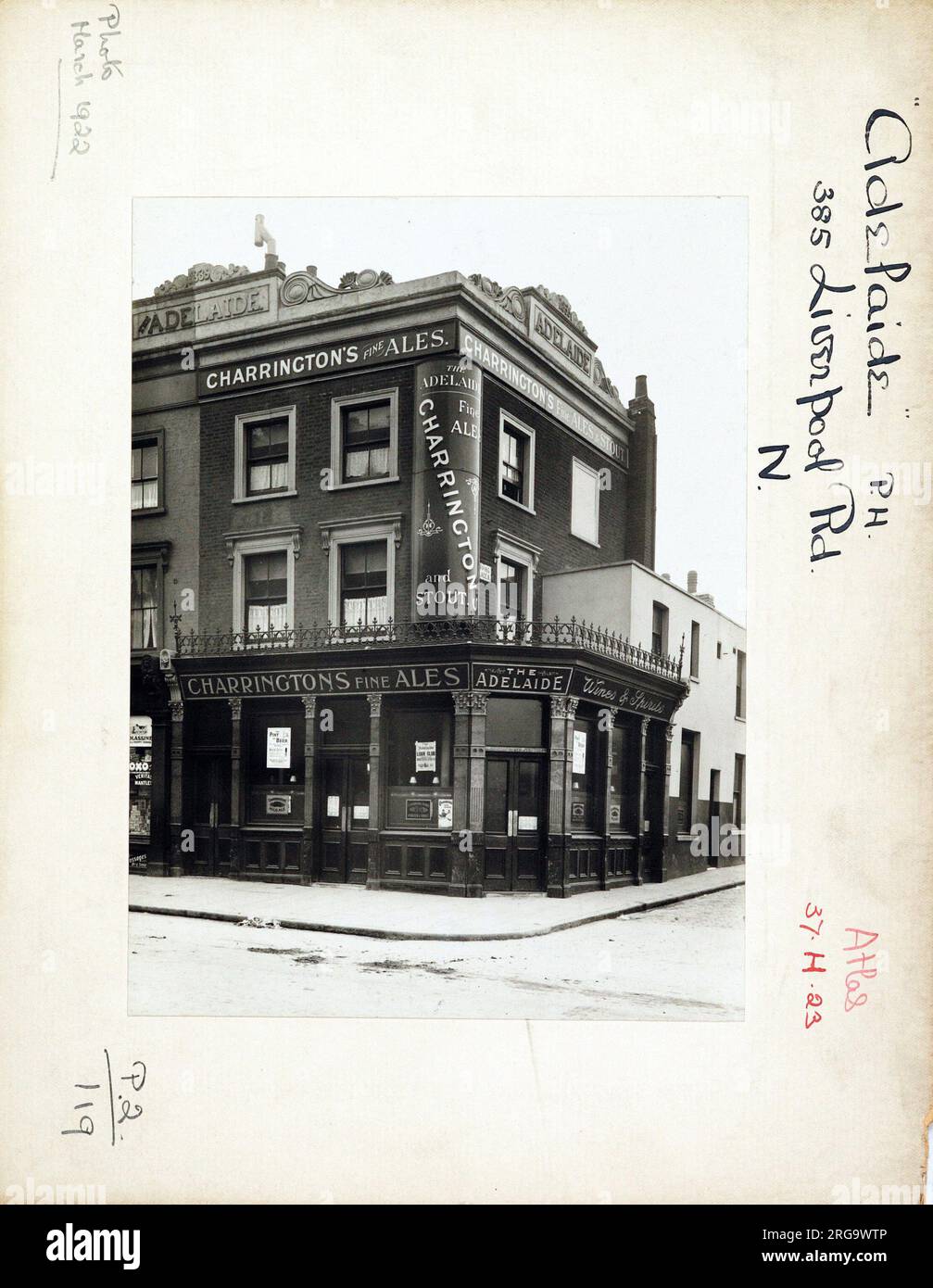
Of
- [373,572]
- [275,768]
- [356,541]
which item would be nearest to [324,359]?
[356,541]

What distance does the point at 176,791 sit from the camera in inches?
231

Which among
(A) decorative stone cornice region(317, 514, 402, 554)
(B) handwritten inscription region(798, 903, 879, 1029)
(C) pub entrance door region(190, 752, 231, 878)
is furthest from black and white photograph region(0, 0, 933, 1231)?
(A) decorative stone cornice region(317, 514, 402, 554)

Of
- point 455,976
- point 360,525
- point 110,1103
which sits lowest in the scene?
point 110,1103

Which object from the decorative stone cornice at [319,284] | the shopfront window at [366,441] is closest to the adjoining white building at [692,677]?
the shopfront window at [366,441]

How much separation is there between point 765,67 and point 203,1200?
746cm

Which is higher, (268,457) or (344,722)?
(268,457)

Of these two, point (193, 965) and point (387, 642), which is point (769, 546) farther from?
point (193, 965)

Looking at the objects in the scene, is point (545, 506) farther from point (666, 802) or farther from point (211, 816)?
point (211, 816)

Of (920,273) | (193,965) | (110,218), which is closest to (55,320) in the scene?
(110,218)

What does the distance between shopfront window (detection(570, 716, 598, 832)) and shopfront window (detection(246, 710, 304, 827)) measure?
219cm

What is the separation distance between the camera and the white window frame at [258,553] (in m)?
6.22

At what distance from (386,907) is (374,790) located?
85cm

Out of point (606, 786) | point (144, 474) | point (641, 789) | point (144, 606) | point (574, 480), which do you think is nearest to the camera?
point (144, 474)

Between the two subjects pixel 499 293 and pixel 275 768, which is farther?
pixel 275 768
